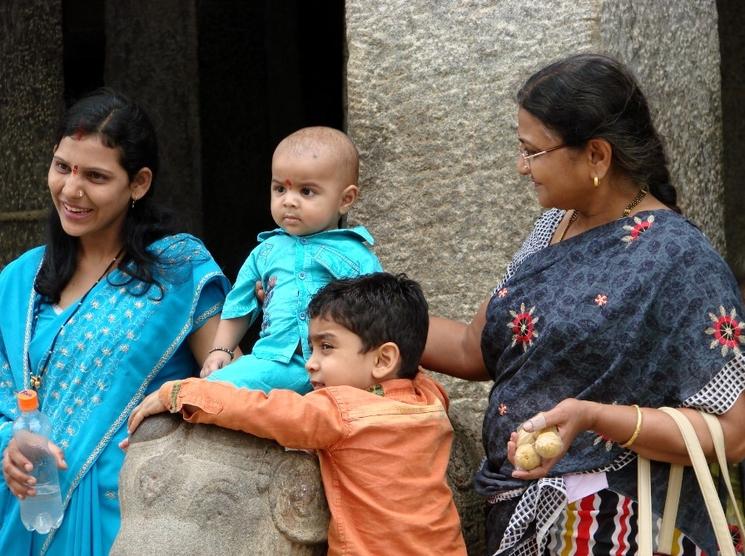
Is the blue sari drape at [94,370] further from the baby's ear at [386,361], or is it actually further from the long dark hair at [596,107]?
the long dark hair at [596,107]

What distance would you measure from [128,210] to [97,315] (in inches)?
11.9

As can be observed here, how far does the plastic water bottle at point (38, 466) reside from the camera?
369cm

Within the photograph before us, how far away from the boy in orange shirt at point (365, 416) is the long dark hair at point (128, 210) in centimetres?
76

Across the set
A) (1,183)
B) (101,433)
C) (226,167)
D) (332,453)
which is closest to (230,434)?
(332,453)

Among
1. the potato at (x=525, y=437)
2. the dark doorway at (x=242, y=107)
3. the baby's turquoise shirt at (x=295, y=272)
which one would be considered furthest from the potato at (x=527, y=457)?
the dark doorway at (x=242, y=107)

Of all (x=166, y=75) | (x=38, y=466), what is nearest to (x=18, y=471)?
(x=38, y=466)

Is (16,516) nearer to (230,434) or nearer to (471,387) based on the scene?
(230,434)

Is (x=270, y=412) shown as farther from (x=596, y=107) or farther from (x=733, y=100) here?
(x=733, y=100)

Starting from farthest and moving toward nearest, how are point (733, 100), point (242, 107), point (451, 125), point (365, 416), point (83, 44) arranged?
point (83, 44), point (242, 107), point (733, 100), point (451, 125), point (365, 416)

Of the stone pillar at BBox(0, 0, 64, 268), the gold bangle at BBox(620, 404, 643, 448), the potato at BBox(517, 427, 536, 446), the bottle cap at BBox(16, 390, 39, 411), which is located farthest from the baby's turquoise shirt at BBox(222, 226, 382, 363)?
the stone pillar at BBox(0, 0, 64, 268)

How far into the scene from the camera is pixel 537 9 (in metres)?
4.18

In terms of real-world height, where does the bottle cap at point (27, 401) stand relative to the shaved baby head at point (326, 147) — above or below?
below

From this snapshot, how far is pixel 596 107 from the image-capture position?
132 inches

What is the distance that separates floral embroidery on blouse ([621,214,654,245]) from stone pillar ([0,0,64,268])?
300cm
